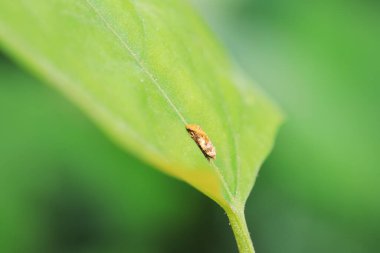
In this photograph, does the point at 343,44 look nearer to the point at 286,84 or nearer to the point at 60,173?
the point at 286,84

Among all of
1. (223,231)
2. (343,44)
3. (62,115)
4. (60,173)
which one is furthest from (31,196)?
(343,44)

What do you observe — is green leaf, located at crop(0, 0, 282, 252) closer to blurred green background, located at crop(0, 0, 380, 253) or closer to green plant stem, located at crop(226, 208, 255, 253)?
green plant stem, located at crop(226, 208, 255, 253)

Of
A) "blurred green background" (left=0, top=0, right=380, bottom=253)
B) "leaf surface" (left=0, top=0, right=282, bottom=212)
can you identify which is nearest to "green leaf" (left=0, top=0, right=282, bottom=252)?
"leaf surface" (left=0, top=0, right=282, bottom=212)

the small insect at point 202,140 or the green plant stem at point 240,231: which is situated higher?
the small insect at point 202,140

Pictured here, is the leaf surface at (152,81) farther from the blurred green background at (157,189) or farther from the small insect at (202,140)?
the blurred green background at (157,189)

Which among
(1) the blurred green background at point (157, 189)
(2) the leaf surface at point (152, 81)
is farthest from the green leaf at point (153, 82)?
(1) the blurred green background at point (157, 189)

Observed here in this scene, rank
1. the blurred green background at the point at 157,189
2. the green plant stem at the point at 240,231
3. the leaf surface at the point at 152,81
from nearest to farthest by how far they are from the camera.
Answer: the leaf surface at the point at 152,81 < the green plant stem at the point at 240,231 < the blurred green background at the point at 157,189

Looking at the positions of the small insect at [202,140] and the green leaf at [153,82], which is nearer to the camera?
the green leaf at [153,82]
